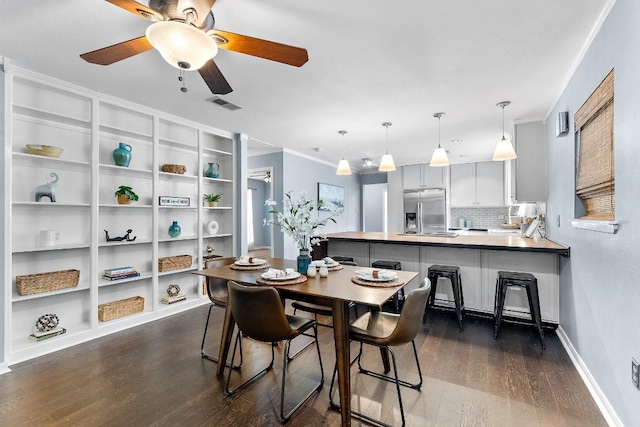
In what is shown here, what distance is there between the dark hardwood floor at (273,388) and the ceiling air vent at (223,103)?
2.48 m

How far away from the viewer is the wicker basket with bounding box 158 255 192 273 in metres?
3.67

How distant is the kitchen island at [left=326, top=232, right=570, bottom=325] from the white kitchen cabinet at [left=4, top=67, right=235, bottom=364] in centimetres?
228

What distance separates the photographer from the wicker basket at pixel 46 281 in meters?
2.62

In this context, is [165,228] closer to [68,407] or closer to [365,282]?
[68,407]

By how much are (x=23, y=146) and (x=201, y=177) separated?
1.73m

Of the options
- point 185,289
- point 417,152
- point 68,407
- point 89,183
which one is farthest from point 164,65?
point 417,152

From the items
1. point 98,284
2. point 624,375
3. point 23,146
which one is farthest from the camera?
point 98,284

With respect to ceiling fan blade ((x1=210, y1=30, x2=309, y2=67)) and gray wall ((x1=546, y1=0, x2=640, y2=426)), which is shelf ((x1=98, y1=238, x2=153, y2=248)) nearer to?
ceiling fan blade ((x1=210, y1=30, x2=309, y2=67))

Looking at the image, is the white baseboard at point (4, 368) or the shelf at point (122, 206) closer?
the white baseboard at point (4, 368)

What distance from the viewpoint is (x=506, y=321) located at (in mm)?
3330

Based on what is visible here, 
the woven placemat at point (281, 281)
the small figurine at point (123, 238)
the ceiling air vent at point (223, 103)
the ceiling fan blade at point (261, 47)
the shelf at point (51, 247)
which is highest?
the ceiling air vent at point (223, 103)

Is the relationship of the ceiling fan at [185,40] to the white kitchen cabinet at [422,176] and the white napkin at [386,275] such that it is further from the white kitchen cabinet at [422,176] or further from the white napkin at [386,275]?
the white kitchen cabinet at [422,176]

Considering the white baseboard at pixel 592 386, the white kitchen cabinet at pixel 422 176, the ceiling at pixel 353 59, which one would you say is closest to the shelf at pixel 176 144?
the ceiling at pixel 353 59

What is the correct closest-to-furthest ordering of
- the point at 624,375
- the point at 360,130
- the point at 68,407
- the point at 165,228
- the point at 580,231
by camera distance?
the point at 624,375
the point at 68,407
the point at 580,231
the point at 165,228
the point at 360,130
